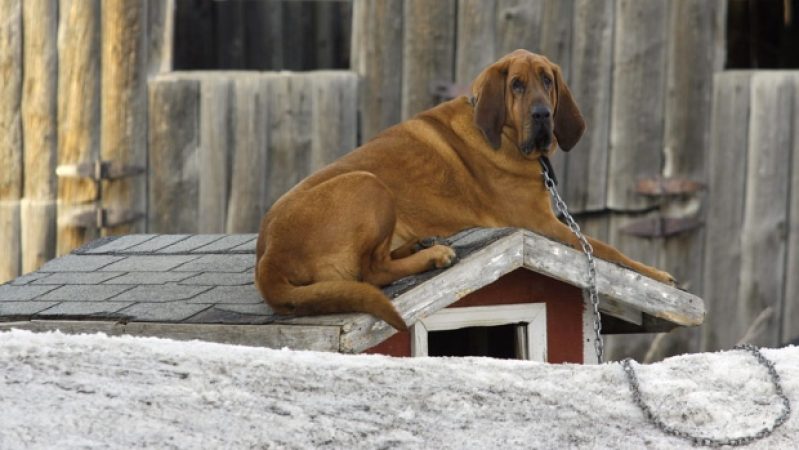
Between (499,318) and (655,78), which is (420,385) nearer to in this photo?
(499,318)

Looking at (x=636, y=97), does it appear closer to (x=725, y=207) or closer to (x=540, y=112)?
(x=725, y=207)

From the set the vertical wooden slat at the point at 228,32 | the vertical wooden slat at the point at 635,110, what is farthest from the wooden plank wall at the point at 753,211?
the vertical wooden slat at the point at 228,32

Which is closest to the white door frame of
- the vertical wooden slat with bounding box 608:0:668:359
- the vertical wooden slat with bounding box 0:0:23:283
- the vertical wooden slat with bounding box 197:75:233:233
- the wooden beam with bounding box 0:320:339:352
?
the wooden beam with bounding box 0:320:339:352

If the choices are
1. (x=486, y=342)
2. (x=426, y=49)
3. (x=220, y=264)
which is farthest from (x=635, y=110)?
(x=220, y=264)

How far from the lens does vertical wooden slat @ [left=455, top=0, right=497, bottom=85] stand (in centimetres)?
913

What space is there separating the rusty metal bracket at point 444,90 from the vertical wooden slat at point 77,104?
207 centimetres

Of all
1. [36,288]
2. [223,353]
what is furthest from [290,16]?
[223,353]

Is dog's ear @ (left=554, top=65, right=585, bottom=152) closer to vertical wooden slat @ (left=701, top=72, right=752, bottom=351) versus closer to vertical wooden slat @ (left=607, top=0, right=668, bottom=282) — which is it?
vertical wooden slat @ (left=607, top=0, right=668, bottom=282)

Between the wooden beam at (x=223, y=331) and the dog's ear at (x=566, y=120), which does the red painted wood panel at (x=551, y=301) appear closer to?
the dog's ear at (x=566, y=120)

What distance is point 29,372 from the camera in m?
4.14

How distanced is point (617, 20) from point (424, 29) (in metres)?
1.21

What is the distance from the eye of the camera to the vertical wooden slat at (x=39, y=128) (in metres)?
9.15

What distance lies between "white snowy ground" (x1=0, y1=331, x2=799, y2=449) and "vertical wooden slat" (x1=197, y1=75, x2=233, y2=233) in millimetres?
4671

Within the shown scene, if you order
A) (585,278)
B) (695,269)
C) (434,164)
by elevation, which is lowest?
(695,269)
